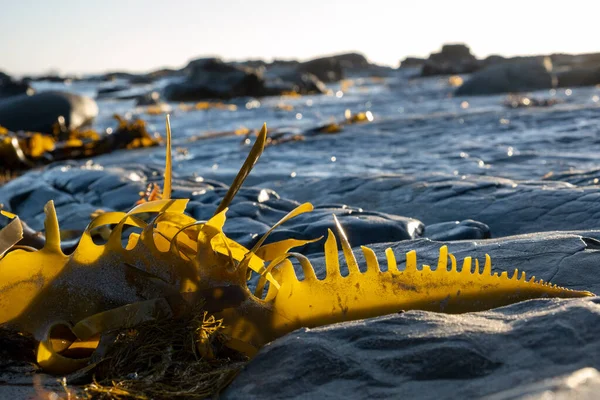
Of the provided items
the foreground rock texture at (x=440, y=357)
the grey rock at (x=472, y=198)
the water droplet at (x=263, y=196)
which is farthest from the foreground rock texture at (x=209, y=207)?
the foreground rock texture at (x=440, y=357)

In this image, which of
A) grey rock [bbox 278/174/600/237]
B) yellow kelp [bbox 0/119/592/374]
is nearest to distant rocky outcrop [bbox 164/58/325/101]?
grey rock [bbox 278/174/600/237]

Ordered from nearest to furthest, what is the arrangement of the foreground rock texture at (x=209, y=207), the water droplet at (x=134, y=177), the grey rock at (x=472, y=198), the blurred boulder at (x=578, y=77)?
1. the foreground rock texture at (x=209, y=207)
2. the grey rock at (x=472, y=198)
3. the water droplet at (x=134, y=177)
4. the blurred boulder at (x=578, y=77)

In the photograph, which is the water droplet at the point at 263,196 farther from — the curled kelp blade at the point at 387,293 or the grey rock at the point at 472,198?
the curled kelp blade at the point at 387,293

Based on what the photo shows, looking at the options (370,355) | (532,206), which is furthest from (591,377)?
(532,206)

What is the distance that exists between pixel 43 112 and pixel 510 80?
1077 centimetres

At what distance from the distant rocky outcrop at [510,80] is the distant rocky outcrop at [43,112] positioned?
334 inches

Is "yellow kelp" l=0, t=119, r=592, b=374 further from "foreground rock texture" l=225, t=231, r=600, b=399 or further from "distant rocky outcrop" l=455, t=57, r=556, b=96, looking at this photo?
"distant rocky outcrop" l=455, t=57, r=556, b=96

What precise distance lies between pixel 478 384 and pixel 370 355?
245mm

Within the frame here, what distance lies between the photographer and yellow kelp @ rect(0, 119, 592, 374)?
1.64 meters

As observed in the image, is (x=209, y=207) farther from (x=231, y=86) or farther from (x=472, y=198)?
(x=231, y=86)

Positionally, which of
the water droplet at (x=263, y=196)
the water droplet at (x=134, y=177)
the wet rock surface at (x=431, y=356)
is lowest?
the water droplet at (x=263, y=196)

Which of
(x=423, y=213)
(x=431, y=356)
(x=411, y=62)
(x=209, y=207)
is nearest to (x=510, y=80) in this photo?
(x=423, y=213)

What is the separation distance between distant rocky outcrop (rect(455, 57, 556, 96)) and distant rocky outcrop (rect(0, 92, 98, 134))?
8.47 meters

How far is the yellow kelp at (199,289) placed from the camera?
5.38ft
